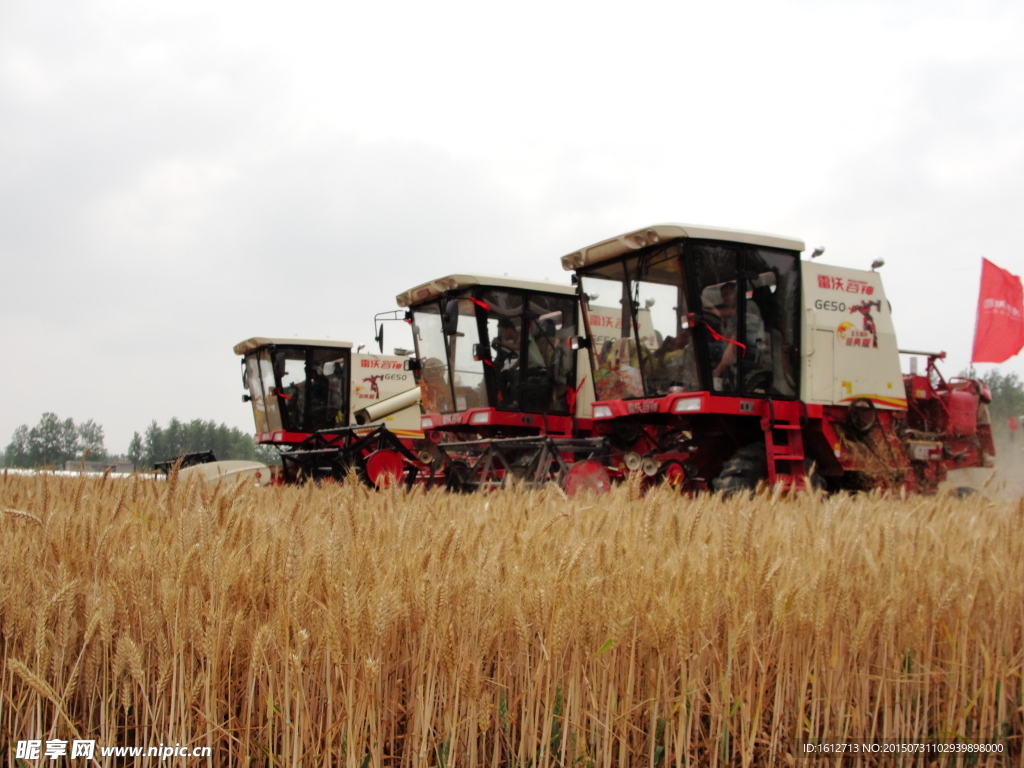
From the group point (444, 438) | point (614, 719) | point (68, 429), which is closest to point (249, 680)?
point (614, 719)

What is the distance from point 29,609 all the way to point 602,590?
1230 mm

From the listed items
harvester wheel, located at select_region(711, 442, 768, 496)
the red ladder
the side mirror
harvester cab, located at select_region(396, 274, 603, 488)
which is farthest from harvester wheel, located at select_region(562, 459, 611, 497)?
the side mirror

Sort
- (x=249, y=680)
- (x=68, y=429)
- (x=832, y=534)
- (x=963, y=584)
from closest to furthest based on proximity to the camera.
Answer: (x=249, y=680)
(x=963, y=584)
(x=832, y=534)
(x=68, y=429)

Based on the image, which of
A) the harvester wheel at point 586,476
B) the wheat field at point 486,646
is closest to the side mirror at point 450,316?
the harvester wheel at point 586,476

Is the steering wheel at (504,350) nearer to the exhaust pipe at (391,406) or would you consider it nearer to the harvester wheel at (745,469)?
the harvester wheel at (745,469)

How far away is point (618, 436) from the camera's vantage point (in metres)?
9.40

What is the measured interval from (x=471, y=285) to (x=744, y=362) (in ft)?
12.0

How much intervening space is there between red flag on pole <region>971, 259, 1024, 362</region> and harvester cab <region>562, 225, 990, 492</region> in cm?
103

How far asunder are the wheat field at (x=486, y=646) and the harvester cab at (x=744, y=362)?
5503 millimetres

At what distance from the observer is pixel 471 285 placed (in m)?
10.3

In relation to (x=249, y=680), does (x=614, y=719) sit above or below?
below

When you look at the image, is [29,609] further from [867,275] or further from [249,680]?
[867,275]

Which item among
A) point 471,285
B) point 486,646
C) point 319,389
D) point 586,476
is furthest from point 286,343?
point 486,646

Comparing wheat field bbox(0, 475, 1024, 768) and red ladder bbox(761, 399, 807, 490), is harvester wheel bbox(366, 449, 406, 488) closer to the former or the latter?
red ladder bbox(761, 399, 807, 490)
